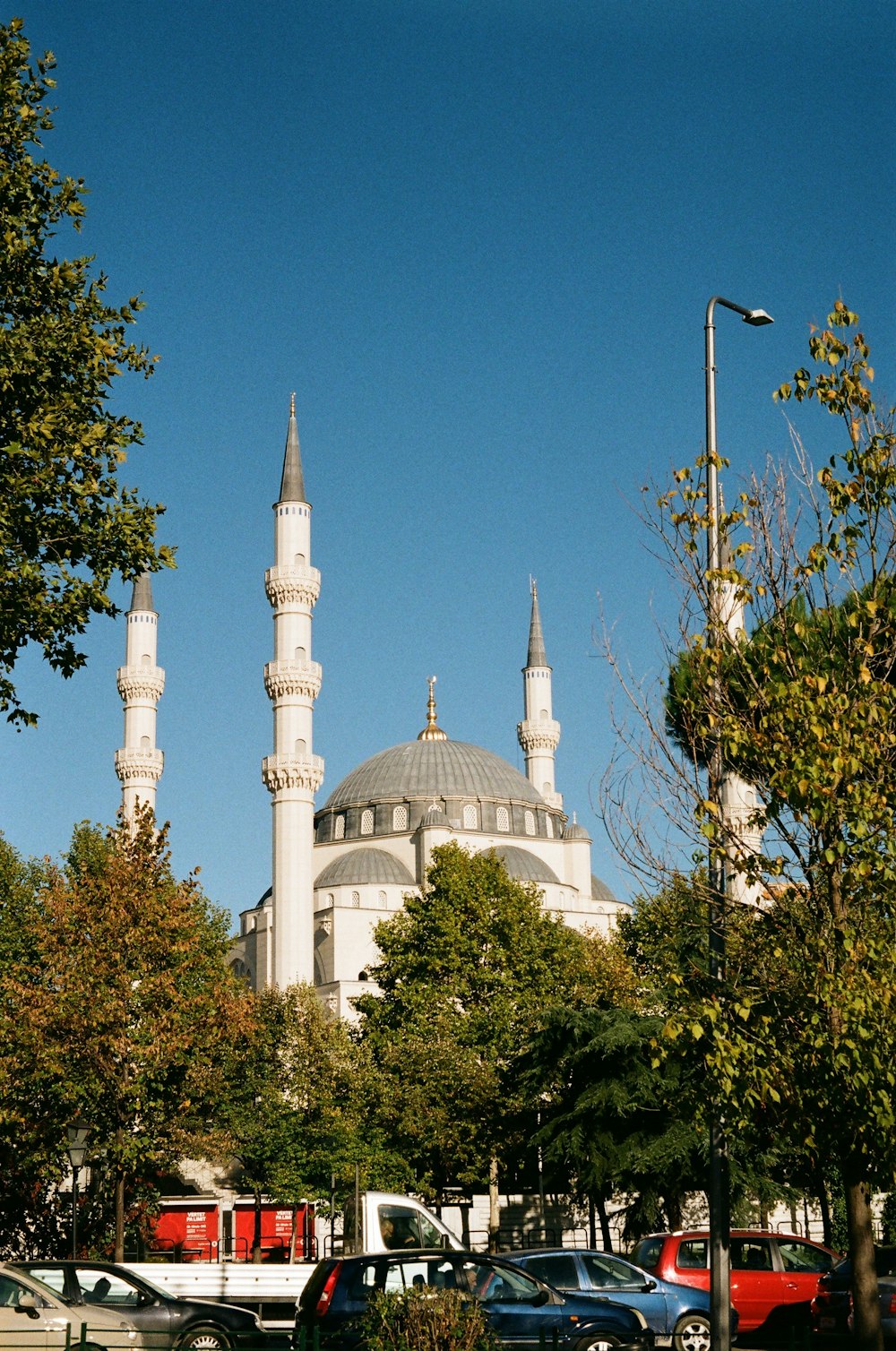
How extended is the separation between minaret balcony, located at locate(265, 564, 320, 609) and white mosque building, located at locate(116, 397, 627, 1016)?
0.05 meters

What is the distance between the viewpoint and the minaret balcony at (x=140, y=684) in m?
62.7

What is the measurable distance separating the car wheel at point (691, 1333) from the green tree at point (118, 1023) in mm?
12565

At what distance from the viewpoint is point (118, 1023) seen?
27953 millimetres

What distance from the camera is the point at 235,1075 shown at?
43219mm

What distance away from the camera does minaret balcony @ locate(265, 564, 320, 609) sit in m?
56.0

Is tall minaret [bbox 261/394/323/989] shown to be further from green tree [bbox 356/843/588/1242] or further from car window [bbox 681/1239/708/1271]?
car window [bbox 681/1239/708/1271]

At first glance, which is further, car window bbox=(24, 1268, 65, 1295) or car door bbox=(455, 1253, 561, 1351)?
car window bbox=(24, 1268, 65, 1295)

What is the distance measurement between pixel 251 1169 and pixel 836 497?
36.9m

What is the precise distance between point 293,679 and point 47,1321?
137 feet

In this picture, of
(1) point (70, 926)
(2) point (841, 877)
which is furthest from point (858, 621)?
(1) point (70, 926)

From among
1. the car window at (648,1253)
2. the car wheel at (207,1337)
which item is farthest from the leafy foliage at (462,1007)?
the car wheel at (207,1337)

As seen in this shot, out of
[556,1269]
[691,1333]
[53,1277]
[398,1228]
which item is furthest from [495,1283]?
[398,1228]

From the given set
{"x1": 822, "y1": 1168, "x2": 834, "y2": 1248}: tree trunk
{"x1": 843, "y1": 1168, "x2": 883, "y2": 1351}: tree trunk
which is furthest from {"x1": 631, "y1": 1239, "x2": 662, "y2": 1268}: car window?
{"x1": 822, "y1": 1168, "x2": 834, "y2": 1248}: tree trunk

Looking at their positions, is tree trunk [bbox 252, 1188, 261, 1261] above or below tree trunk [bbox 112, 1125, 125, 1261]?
below
